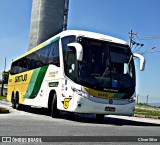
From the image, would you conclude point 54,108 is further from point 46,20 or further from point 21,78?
point 46,20

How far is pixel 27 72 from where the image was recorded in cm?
1873

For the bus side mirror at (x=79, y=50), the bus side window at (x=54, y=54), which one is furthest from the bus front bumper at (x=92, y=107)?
the bus side window at (x=54, y=54)

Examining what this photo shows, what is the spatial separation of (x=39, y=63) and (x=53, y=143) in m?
10.5

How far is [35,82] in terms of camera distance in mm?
16891

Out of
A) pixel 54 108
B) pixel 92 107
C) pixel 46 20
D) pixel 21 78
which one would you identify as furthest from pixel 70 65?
pixel 46 20

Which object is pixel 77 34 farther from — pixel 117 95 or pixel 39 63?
pixel 39 63

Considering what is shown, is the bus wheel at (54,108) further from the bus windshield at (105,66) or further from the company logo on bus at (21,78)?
the company logo on bus at (21,78)

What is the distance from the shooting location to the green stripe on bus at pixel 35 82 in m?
15.9

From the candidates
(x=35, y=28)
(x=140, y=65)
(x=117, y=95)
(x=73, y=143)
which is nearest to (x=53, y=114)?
(x=117, y=95)

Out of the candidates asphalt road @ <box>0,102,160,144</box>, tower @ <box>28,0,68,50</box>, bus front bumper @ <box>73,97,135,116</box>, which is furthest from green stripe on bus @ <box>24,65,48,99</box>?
tower @ <box>28,0,68,50</box>

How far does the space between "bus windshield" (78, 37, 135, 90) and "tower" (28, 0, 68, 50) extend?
143ft

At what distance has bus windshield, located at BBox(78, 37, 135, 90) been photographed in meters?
12.2

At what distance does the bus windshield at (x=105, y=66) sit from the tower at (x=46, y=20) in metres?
43.7

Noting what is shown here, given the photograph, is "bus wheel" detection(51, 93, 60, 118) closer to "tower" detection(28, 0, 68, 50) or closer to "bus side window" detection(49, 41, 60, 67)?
"bus side window" detection(49, 41, 60, 67)
